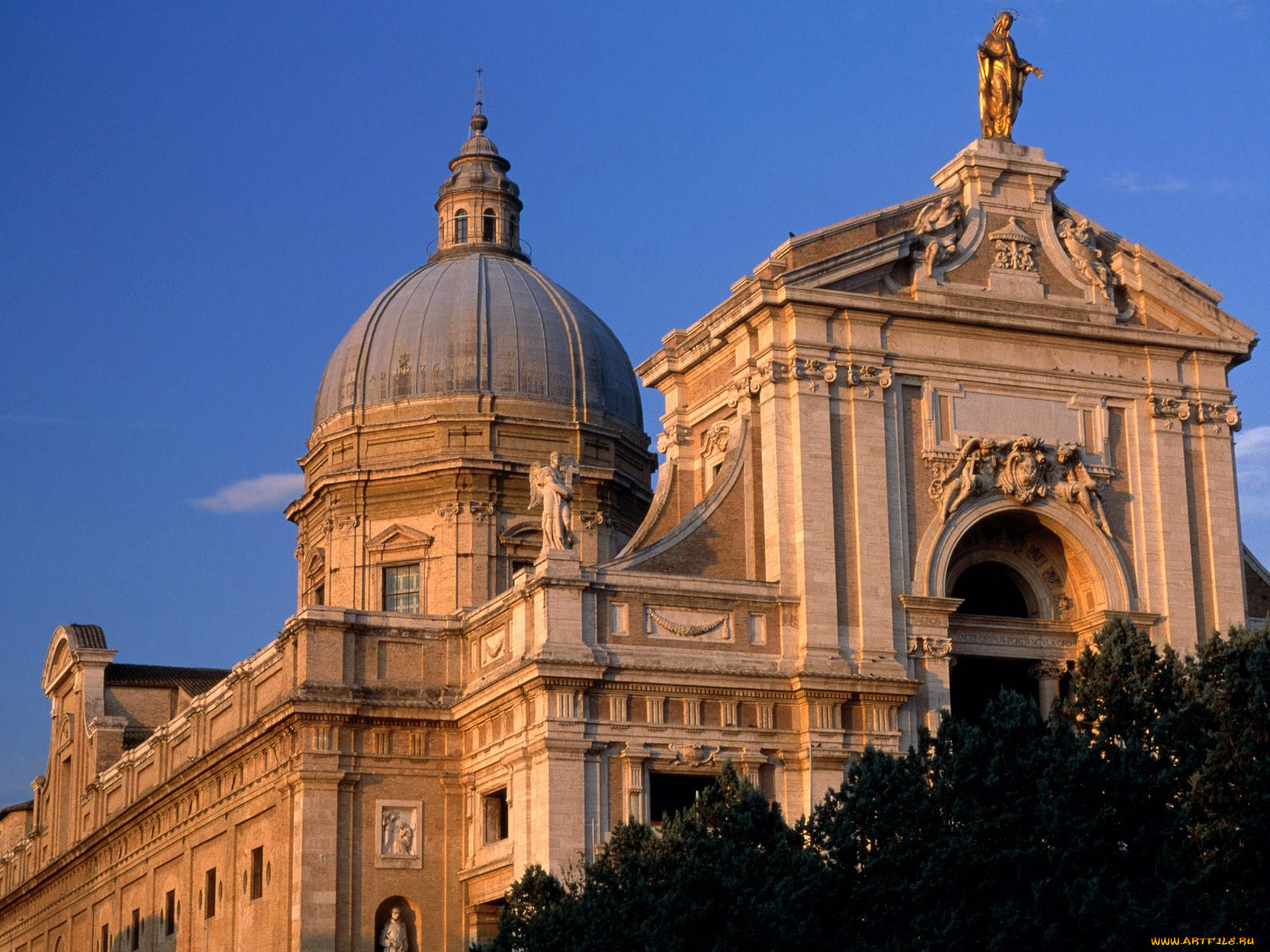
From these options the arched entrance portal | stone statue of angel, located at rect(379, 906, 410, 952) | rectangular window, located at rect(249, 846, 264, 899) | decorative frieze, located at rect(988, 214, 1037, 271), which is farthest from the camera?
rectangular window, located at rect(249, 846, 264, 899)

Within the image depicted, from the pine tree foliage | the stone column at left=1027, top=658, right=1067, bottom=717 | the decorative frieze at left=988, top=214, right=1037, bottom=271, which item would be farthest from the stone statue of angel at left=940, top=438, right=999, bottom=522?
the pine tree foliage

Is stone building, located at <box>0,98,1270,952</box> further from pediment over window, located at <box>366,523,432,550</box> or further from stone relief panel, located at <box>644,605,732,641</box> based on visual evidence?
pediment over window, located at <box>366,523,432,550</box>

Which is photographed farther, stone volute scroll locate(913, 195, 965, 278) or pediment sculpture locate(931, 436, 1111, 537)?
stone volute scroll locate(913, 195, 965, 278)

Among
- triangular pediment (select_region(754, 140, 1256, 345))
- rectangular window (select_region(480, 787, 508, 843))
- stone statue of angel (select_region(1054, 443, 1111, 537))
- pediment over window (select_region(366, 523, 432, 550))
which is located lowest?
rectangular window (select_region(480, 787, 508, 843))

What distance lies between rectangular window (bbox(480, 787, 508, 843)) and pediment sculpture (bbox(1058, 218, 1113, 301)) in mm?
15702

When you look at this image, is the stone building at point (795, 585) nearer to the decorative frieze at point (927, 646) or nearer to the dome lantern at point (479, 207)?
the decorative frieze at point (927, 646)

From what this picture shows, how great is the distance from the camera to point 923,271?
44906mm

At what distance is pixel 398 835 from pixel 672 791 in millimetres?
5470

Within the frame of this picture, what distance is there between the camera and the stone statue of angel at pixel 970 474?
43.9 metres

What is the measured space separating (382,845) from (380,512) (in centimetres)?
1644

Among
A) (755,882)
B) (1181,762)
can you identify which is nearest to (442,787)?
(755,882)

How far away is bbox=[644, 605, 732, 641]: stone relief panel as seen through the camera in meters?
42.0

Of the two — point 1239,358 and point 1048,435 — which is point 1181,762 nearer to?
point 1048,435

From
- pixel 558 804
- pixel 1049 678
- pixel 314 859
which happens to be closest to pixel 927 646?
pixel 1049 678
